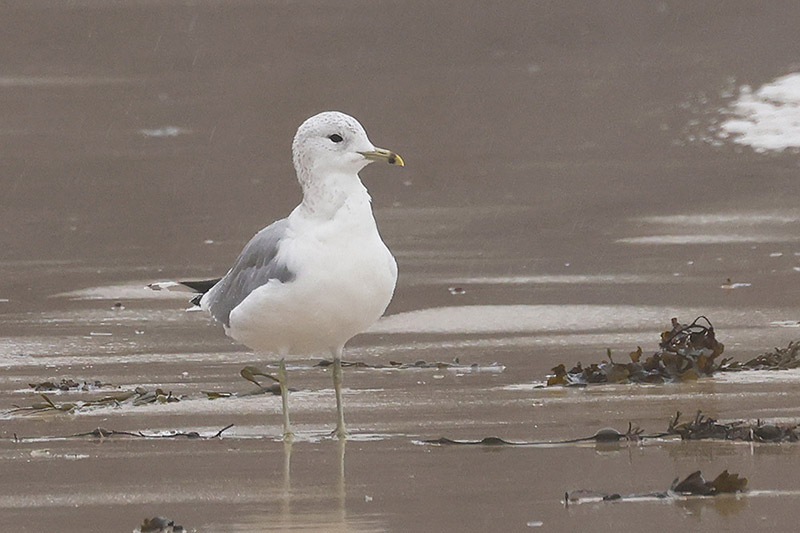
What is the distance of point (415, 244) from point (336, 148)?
4.66 metres

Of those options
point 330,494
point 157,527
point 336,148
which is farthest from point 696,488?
point 336,148

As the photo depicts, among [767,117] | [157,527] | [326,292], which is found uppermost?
[767,117]

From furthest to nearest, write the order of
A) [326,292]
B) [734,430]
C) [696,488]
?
[326,292] → [734,430] → [696,488]

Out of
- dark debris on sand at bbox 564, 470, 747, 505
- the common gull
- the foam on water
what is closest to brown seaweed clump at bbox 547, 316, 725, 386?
the common gull

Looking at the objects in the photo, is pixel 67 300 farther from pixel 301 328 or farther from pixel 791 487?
pixel 791 487

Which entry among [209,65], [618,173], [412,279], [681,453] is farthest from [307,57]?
[681,453]

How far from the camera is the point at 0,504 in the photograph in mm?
4879

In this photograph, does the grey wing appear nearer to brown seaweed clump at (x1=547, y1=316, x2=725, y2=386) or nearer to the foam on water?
brown seaweed clump at (x1=547, y1=316, x2=725, y2=386)

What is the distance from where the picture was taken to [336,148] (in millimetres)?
6289

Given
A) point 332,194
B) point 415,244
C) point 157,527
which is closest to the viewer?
point 157,527

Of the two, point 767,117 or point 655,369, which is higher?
point 767,117

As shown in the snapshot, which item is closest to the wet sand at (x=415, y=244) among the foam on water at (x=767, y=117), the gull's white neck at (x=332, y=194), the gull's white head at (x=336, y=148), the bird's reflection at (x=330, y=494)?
the bird's reflection at (x=330, y=494)

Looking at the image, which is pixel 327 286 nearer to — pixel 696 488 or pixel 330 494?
pixel 330 494

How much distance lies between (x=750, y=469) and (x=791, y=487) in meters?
0.28
